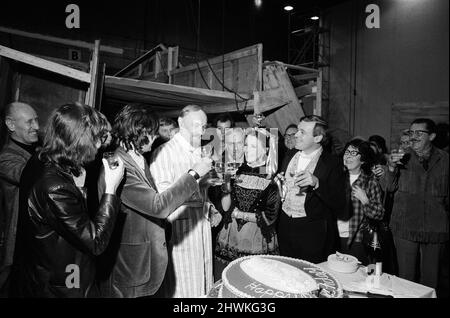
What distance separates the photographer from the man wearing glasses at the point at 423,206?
3.13 m

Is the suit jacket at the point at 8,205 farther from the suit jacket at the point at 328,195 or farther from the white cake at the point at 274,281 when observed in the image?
the suit jacket at the point at 328,195

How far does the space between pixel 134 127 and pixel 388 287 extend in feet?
6.14

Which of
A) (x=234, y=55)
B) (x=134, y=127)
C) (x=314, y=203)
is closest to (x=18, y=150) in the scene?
(x=134, y=127)

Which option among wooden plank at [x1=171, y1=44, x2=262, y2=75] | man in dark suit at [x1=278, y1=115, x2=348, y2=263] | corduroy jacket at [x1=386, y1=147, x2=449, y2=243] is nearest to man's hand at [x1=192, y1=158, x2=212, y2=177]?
man in dark suit at [x1=278, y1=115, x2=348, y2=263]

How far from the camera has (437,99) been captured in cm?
847

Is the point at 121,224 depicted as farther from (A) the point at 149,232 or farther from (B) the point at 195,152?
(B) the point at 195,152

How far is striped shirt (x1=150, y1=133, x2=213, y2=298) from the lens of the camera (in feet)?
8.25

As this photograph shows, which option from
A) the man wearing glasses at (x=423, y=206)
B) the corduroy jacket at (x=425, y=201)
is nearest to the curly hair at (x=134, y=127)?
the man wearing glasses at (x=423, y=206)

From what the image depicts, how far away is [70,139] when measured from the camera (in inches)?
65.2

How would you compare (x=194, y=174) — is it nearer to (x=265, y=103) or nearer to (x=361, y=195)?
(x=361, y=195)
